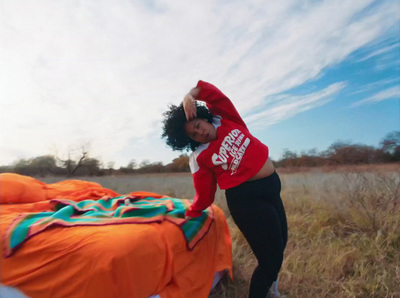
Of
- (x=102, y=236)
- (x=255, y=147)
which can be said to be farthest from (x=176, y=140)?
(x=102, y=236)

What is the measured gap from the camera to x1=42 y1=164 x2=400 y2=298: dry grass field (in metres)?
1.83

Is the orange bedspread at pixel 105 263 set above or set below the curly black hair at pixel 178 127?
below

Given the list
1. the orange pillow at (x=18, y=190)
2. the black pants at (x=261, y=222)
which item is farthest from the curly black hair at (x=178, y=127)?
the orange pillow at (x=18, y=190)

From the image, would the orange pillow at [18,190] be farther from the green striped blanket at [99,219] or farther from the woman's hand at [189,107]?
the woman's hand at [189,107]

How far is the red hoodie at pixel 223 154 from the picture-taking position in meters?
1.42

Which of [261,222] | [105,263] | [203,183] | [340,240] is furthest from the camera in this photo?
[340,240]

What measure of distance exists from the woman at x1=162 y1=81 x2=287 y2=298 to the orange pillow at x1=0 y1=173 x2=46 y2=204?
115 centimetres

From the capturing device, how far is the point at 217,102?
61.5 inches

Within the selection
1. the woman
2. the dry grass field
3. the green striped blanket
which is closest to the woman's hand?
the woman

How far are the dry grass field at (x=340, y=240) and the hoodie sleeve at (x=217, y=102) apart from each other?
115 centimetres

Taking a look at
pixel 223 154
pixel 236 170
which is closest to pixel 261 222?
pixel 236 170

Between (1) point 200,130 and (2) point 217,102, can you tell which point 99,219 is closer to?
(1) point 200,130

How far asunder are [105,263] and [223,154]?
75cm

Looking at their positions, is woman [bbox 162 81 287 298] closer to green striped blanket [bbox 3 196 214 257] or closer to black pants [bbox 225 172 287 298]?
black pants [bbox 225 172 287 298]
